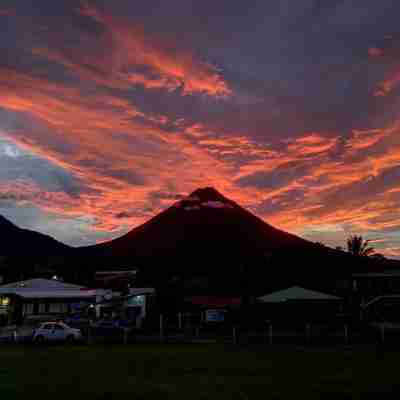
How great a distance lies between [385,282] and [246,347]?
36023 millimetres

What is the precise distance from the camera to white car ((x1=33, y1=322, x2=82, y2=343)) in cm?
3444

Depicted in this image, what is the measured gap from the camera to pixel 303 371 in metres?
20.3

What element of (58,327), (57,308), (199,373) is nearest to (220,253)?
(57,308)

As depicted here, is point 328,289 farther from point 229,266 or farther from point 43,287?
point 43,287

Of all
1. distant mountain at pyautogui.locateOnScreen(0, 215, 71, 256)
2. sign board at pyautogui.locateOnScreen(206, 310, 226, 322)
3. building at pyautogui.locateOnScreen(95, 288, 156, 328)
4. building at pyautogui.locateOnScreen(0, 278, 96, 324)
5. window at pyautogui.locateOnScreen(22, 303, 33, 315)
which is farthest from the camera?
distant mountain at pyautogui.locateOnScreen(0, 215, 71, 256)

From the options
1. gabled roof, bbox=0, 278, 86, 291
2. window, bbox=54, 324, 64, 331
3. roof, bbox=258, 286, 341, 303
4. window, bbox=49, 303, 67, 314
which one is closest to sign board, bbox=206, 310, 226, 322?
roof, bbox=258, 286, 341, 303

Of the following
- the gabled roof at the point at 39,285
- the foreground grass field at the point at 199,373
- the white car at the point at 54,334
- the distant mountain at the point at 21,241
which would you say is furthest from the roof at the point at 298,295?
the distant mountain at the point at 21,241

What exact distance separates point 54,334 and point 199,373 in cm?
1754

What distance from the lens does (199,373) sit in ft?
65.3

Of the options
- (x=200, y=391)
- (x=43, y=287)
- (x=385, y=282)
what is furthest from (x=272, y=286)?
(x=200, y=391)

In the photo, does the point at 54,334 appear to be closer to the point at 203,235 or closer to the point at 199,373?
the point at 199,373

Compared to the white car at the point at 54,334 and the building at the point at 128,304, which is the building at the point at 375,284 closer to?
the building at the point at 128,304

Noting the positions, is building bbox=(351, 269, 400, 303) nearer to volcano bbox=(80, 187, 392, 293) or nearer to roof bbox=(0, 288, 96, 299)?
volcano bbox=(80, 187, 392, 293)

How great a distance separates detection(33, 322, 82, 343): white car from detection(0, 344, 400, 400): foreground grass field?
5.32m
